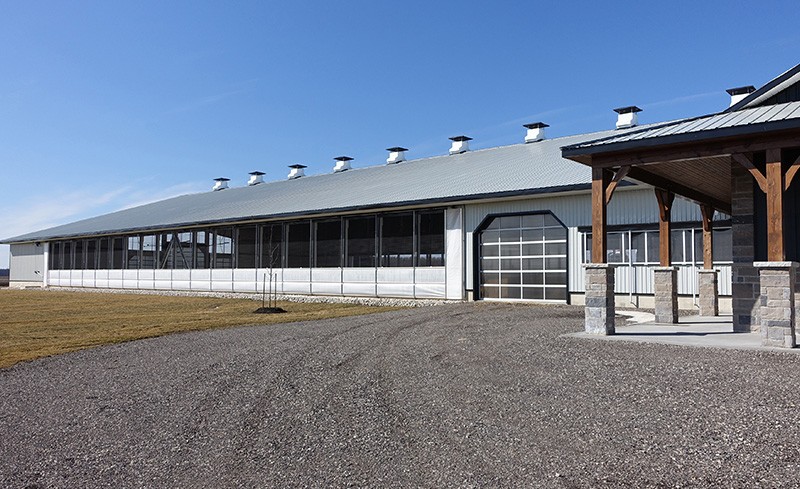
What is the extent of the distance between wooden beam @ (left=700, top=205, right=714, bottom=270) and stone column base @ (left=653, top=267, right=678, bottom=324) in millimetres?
2244

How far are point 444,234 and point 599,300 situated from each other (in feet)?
38.5

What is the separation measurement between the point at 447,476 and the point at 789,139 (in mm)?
7640

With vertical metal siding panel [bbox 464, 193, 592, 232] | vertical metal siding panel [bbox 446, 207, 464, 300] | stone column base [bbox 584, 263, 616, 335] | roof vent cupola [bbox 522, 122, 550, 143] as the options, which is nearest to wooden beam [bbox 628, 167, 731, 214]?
stone column base [bbox 584, 263, 616, 335]

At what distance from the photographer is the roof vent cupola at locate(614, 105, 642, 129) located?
26281 millimetres

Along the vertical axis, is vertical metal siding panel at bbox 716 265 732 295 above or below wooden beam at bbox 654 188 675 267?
below

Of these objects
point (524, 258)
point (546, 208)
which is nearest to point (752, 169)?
point (546, 208)

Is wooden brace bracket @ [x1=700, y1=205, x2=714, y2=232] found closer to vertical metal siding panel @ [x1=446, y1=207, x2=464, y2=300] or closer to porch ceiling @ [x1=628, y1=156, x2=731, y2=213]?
porch ceiling @ [x1=628, y1=156, x2=731, y2=213]

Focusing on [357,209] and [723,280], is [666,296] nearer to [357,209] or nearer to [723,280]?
[723,280]

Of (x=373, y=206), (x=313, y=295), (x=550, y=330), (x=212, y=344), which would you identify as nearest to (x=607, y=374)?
(x=550, y=330)

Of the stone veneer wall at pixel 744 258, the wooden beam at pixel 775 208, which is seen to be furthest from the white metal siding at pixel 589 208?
the wooden beam at pixel 775 208

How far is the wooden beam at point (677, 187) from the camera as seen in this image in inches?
477

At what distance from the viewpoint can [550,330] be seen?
38.3 feet

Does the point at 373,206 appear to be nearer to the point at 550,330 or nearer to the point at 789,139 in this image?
the point at 550,330

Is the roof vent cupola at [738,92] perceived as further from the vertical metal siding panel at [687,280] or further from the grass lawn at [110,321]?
the grass lawn at [110,321]
